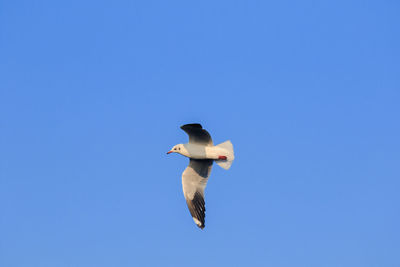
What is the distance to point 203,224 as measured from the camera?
13680 mm

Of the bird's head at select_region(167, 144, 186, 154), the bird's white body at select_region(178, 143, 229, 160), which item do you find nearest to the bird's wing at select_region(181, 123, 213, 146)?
the bird's white body at select_region(178, 143, 229, 160)

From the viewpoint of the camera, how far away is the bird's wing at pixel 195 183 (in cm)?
1381

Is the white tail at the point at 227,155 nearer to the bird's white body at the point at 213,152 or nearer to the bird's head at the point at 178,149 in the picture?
the bird's white body at the point at 213,152

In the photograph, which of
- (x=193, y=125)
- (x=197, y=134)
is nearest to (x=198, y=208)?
(x=197, y=134)

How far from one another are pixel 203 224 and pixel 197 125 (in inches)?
130

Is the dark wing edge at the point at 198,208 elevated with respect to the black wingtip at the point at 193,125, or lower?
lower

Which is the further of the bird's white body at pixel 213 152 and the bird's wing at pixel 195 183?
the bird's wing at pixel 195 183

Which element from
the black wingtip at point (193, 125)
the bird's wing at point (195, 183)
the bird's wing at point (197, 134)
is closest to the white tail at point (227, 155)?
the bird's wing at point (197, 134)

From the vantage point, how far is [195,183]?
45.8ft

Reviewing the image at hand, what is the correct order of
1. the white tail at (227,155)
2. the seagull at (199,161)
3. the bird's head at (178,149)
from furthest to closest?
the bird's head at (178,149) < the white tail at (227,155) < the seagull at (199,161)

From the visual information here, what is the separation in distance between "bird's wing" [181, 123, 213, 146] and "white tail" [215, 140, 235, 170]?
0.40m

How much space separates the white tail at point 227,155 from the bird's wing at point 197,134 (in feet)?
1.32

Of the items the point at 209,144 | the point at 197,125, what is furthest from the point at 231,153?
the point at 197,125

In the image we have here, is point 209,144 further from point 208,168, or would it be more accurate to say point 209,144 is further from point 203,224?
point 203,224
